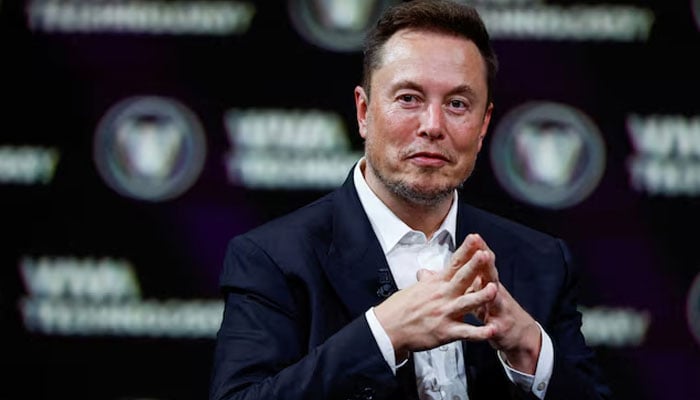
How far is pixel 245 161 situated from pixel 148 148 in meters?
0.25

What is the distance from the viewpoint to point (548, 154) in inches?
108

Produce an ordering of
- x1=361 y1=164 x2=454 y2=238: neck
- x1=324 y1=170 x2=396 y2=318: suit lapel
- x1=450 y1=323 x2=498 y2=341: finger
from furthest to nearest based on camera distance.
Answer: x1=361 y1=164 x2=454 y2=238: neck → x1=324 y1=170 x2=396 y2=318: suit lapel → x1=450 y1=323 x2=498 y2=341: finger

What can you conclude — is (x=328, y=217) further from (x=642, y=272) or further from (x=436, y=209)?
(x=642, y=272)

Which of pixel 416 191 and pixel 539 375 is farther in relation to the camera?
pixel 416 191

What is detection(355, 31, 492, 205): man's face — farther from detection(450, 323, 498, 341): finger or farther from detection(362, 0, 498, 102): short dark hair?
detection(450, 323, 498, 341): finger

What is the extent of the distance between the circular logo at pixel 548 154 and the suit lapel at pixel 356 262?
0.99 meters

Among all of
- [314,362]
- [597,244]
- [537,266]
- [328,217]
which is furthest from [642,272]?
[314,362]

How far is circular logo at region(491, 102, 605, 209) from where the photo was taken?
2.72 metres

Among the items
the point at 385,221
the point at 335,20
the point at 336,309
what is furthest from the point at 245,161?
the point at 336,309

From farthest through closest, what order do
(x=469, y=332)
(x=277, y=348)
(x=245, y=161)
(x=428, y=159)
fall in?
(x=245, y=161) → (x=428, y=159) → (x=277, y=348) → (x=469, y=332)

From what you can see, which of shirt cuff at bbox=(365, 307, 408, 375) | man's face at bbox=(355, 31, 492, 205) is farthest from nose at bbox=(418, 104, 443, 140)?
shirt cuff at bbox=(365, 307, 408, 375)

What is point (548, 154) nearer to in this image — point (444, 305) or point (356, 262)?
point (356, 262)

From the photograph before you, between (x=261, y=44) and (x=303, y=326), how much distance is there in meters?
1.22

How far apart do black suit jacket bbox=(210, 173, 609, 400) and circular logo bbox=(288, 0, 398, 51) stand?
93cm
